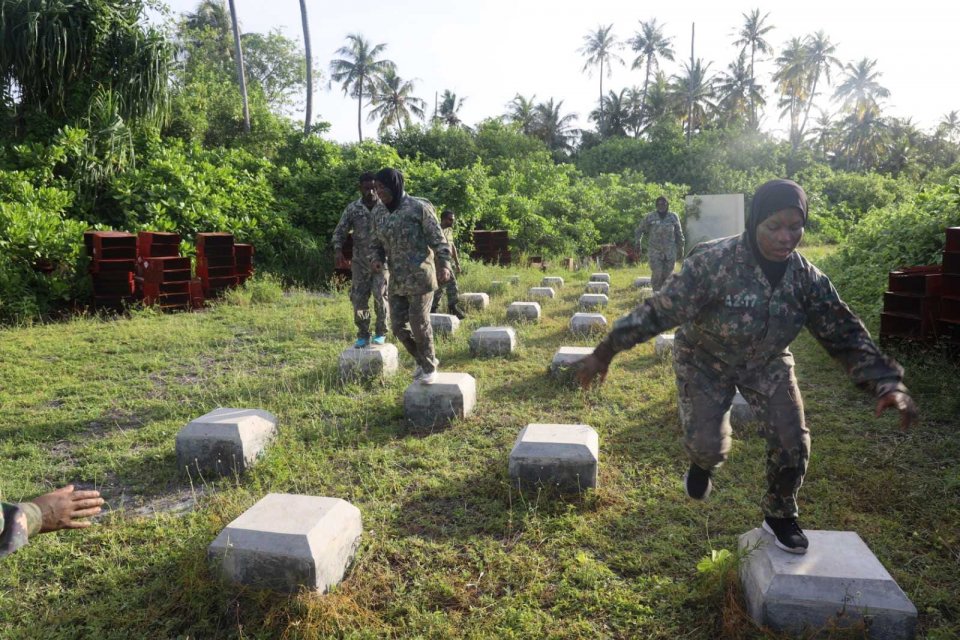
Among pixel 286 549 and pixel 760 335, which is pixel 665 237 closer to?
pixel 760 335

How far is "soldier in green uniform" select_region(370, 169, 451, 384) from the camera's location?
5.41 metres

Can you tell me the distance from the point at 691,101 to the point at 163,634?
4532 centimetres

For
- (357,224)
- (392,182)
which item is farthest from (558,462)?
(357,224)

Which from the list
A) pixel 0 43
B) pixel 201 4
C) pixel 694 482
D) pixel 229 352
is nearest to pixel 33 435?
pixel 229 352

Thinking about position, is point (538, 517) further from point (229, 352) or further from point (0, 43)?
point (0, 43)

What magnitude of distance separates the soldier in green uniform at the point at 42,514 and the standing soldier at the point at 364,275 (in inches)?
171

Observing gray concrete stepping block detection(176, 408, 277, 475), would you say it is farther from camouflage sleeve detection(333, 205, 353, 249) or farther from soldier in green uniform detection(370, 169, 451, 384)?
camouflage sleeve detection(333, 205, 353, 249)

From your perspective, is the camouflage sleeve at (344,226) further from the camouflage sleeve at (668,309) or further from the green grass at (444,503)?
the camouflage sleeve at (668,309)

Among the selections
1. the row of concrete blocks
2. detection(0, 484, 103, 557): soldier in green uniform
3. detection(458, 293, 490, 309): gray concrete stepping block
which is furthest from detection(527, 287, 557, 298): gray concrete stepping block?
detection(0, 484, 103, 557): soldier in green uniform

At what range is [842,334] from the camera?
2.70m

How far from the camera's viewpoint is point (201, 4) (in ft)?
131

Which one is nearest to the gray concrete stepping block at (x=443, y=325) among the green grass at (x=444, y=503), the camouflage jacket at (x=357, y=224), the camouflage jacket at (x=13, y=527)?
the green grass at (x=444, y=503)

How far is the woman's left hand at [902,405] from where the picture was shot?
2.37m

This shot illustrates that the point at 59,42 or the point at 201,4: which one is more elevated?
the point at 201,4
